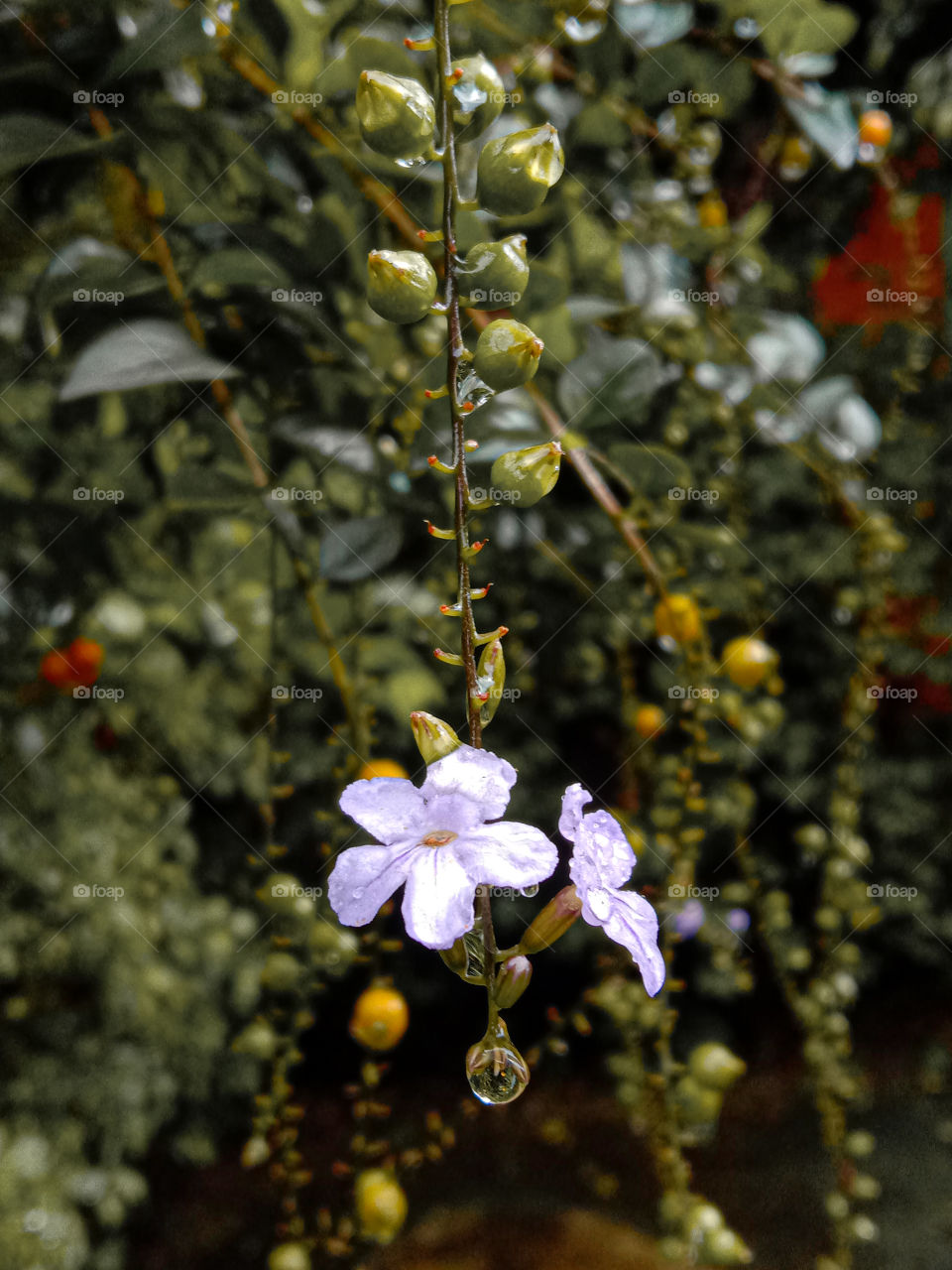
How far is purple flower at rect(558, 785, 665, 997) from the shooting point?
27 centimetres

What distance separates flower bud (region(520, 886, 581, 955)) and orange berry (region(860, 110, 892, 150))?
0.86 m

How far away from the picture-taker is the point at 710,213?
0.88 metres

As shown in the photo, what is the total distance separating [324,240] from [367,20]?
174 millimetres

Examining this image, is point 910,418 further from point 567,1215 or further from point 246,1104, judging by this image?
point 246,1104

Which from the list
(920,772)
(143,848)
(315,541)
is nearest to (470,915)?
(315,541)
